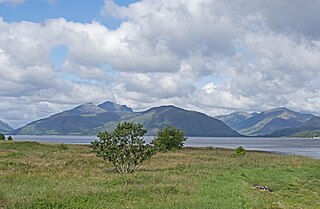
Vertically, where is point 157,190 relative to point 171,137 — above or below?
below

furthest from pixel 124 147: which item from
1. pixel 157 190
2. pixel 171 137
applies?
pixel 171 137

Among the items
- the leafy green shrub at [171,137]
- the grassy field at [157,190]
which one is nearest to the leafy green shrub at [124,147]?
the grassy field at [157,190]

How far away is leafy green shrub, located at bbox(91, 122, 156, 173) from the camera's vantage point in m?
41.6

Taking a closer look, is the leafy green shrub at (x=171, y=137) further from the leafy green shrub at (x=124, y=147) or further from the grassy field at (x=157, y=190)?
the leafy green shrub at (x=124, y=147)

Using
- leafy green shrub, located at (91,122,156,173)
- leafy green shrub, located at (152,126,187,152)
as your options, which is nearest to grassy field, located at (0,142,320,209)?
leafy green shrub, located at (91,122,156,173)

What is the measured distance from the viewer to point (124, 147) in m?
41.6

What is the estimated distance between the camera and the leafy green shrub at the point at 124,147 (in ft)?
137

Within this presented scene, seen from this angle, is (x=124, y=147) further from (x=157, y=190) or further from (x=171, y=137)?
(x=171, y=137)

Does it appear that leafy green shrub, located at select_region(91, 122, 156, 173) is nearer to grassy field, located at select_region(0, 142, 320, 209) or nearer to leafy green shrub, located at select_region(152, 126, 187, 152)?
grassy field, located at select_region(0, 142, 320, 209)

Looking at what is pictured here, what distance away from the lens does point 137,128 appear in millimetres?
43125

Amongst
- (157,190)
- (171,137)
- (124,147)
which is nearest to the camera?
(157,190)

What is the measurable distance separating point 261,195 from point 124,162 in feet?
51.2

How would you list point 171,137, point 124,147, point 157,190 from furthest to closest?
1. point 171,137
2. point 124,147
3. point 157,190

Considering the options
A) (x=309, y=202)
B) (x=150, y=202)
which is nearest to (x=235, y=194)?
(x=309, y=202)
